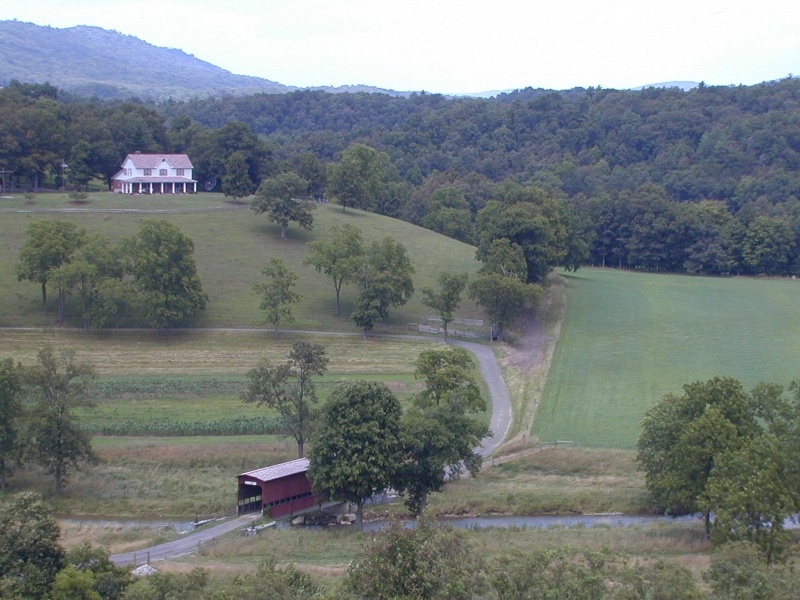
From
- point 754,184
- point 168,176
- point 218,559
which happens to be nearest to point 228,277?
point 168,176

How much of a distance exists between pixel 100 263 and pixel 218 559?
135ft

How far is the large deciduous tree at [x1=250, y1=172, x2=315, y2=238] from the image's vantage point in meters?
85.9

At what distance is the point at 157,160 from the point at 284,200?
25.2 meters

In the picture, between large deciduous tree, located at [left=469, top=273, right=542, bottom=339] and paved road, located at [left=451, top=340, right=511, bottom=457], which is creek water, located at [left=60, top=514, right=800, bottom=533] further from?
large deciduous tree, located at [left=469, top=273, right=542, bottom=339]

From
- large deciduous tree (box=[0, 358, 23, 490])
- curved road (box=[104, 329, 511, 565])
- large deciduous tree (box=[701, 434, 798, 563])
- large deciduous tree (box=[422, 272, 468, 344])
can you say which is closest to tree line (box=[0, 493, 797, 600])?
large deciduous tree (box=[701, 434, 798, 563])

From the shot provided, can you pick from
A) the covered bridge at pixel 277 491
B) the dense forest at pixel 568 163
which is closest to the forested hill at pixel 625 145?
the dense forest at pixel 568 163

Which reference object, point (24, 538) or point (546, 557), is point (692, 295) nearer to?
point (546, 557)

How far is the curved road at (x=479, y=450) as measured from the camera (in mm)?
32125

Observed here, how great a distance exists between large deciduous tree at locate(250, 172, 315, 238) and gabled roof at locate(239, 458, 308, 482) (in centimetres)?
4976

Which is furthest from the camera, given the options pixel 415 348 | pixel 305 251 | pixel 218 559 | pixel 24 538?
pixel 305 251

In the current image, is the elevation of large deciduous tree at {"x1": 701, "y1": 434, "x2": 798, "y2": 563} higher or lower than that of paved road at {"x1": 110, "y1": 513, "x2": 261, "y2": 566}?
higher

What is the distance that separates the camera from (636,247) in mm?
114812

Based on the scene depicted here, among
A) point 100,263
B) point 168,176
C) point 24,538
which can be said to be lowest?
point 24,538

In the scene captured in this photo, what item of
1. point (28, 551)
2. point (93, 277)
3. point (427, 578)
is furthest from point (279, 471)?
point (93, 277)
